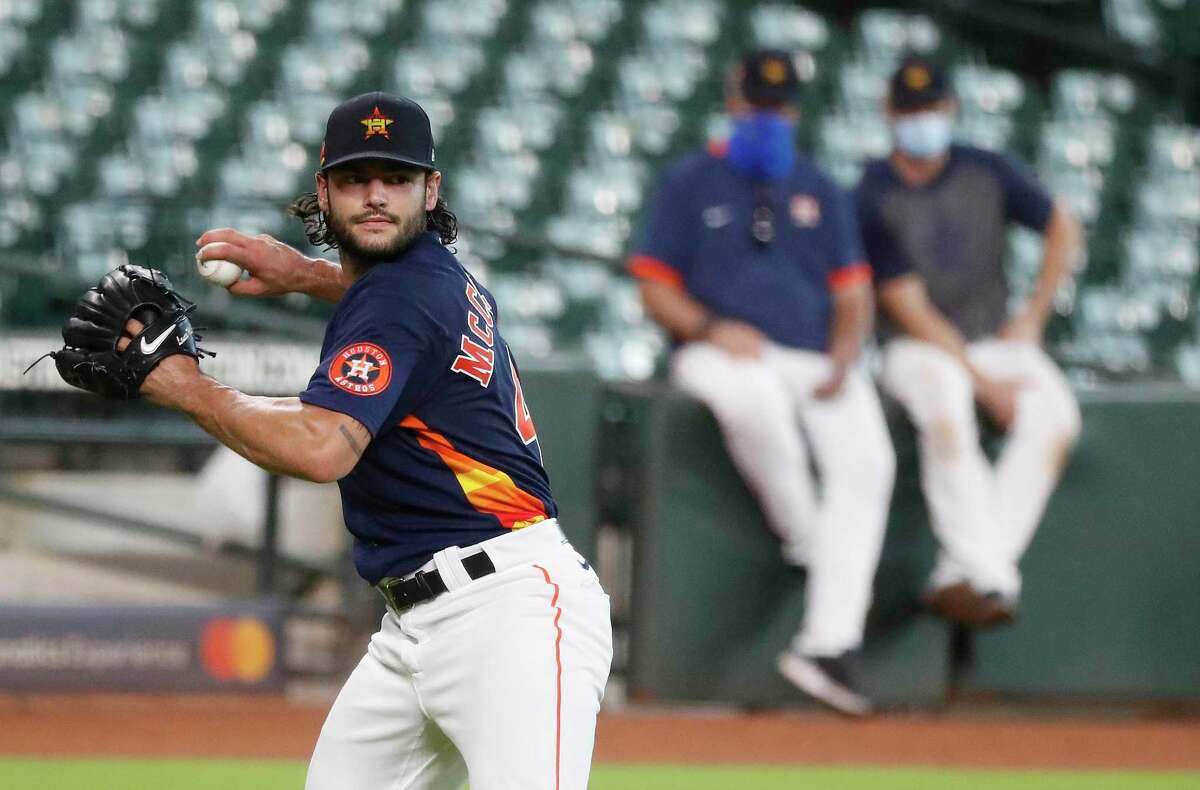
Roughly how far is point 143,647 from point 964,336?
3222 millimetres

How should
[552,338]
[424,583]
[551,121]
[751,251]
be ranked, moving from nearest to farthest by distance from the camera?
1. [424,583]
2. [751,251]
3. [552,338]
4. [551,121]

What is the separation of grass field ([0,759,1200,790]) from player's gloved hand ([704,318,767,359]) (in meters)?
1.43

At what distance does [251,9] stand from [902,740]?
6059 millimetres

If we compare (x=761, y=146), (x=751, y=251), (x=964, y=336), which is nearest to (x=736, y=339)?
(x=751, y=251)

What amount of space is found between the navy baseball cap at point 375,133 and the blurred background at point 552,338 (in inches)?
134

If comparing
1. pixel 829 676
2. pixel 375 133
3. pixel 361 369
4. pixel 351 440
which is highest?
pixel 375 133

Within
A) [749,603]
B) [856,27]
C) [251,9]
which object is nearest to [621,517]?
[749,603]

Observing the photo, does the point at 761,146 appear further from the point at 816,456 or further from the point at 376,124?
the point at 376,124

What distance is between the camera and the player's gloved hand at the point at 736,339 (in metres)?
5.74

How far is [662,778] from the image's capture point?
496 centimetres

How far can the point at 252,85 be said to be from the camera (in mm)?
A: 9305

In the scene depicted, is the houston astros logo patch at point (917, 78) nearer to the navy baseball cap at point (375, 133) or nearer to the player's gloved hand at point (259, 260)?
the player's gloved hand at point (259, 260)

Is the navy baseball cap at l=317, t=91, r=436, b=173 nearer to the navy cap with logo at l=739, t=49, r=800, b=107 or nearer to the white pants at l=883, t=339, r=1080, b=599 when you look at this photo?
the navy cap with logo at l=739, t=49, r=800, b=107

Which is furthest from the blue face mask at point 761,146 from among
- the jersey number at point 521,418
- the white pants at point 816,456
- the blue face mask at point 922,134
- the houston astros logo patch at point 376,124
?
the houston astros logo patch at point 376,124
